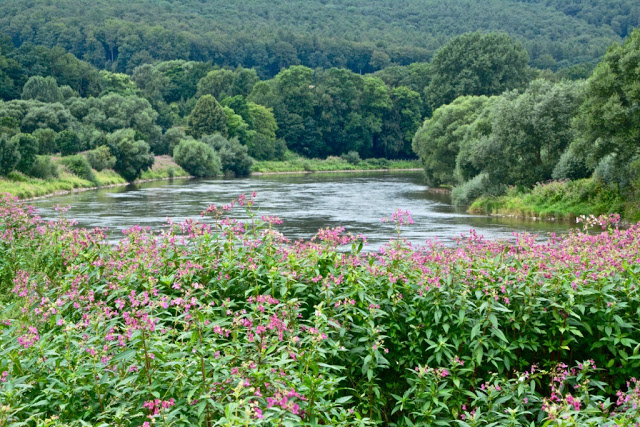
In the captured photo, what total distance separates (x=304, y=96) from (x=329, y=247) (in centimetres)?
13331

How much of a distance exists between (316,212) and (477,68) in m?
72.4

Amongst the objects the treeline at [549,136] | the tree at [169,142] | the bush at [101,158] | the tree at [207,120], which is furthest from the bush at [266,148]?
the treeline at [549,136]

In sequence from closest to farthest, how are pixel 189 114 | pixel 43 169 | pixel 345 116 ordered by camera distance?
pixel 43 169 < pixel 189 114 < pixel 345 116

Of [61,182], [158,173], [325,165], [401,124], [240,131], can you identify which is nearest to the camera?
[61,182]

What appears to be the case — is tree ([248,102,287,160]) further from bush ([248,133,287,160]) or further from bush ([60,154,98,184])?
bush ([60,154,98,184])

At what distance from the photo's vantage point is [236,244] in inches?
325

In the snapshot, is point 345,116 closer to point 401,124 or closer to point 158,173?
point 401,124

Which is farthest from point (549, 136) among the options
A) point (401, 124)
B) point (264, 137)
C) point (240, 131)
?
point (401, 124)

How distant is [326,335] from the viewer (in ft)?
18.3

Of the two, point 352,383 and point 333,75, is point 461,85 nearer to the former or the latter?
point 333,75

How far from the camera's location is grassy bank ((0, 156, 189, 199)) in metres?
51.8

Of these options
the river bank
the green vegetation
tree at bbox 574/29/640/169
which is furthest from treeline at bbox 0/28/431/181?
tree at bbox 574/29/640/169

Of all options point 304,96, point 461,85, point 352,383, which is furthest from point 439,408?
point 304,96

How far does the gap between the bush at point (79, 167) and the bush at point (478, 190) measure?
114 feet
